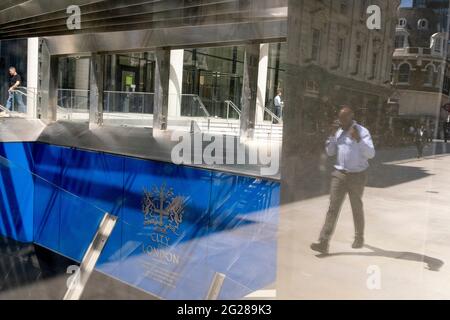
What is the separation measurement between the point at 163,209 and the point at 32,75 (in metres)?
3.88

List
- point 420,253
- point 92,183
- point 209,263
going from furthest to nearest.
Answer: point 92,183 < point 209,263 < point 420,253

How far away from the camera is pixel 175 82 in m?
5.65

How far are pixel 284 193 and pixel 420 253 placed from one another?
1.07 m

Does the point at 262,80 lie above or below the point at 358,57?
below

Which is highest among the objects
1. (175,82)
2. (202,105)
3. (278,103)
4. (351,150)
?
(175,82)

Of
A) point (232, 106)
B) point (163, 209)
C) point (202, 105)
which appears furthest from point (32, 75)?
point (232, 106)

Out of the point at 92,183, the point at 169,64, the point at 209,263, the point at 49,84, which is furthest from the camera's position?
the point at 49,84

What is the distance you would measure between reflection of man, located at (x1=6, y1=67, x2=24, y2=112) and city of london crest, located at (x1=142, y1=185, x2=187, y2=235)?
3525 millimetres

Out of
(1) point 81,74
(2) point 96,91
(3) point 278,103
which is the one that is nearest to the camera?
(3) point 278,103

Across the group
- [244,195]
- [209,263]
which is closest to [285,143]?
[244,195]

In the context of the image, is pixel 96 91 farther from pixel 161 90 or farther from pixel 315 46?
pixel 315 46

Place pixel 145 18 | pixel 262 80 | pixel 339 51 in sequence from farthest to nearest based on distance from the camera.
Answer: pixel 145 18 < pixel 262 80 < pixel 339 51
